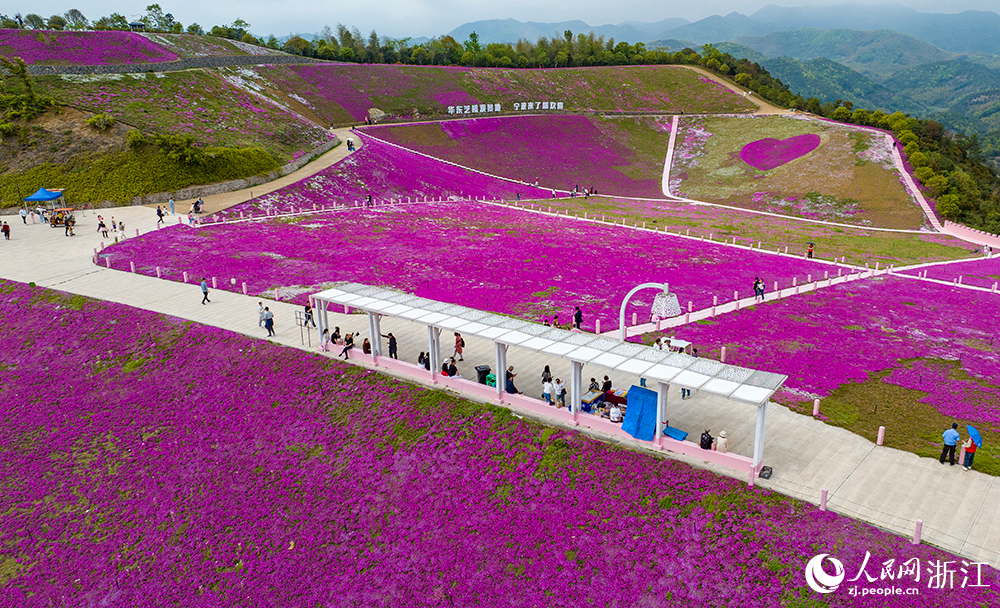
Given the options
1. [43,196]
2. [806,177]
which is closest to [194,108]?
[43,196]

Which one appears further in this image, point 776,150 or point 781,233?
point 776,150

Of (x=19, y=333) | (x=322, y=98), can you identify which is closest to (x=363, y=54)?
(x=322, y=98)

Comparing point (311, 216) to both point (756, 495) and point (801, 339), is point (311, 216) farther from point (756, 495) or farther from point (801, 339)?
point (756, 495)

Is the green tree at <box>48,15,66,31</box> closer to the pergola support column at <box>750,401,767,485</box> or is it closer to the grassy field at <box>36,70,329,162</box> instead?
the grassy field at <box>36,70,329,162</box>

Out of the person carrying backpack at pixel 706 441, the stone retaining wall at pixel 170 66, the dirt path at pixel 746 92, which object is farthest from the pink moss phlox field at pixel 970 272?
the stone retaining wall at pixel 170 66

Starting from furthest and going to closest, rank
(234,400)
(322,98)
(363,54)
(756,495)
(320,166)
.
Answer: (363,54) < (322,98) < (320,166) < (234,400) < (756,495)

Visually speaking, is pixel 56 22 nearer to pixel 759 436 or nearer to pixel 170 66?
pixel 170 66

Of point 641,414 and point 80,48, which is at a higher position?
point 80,48
